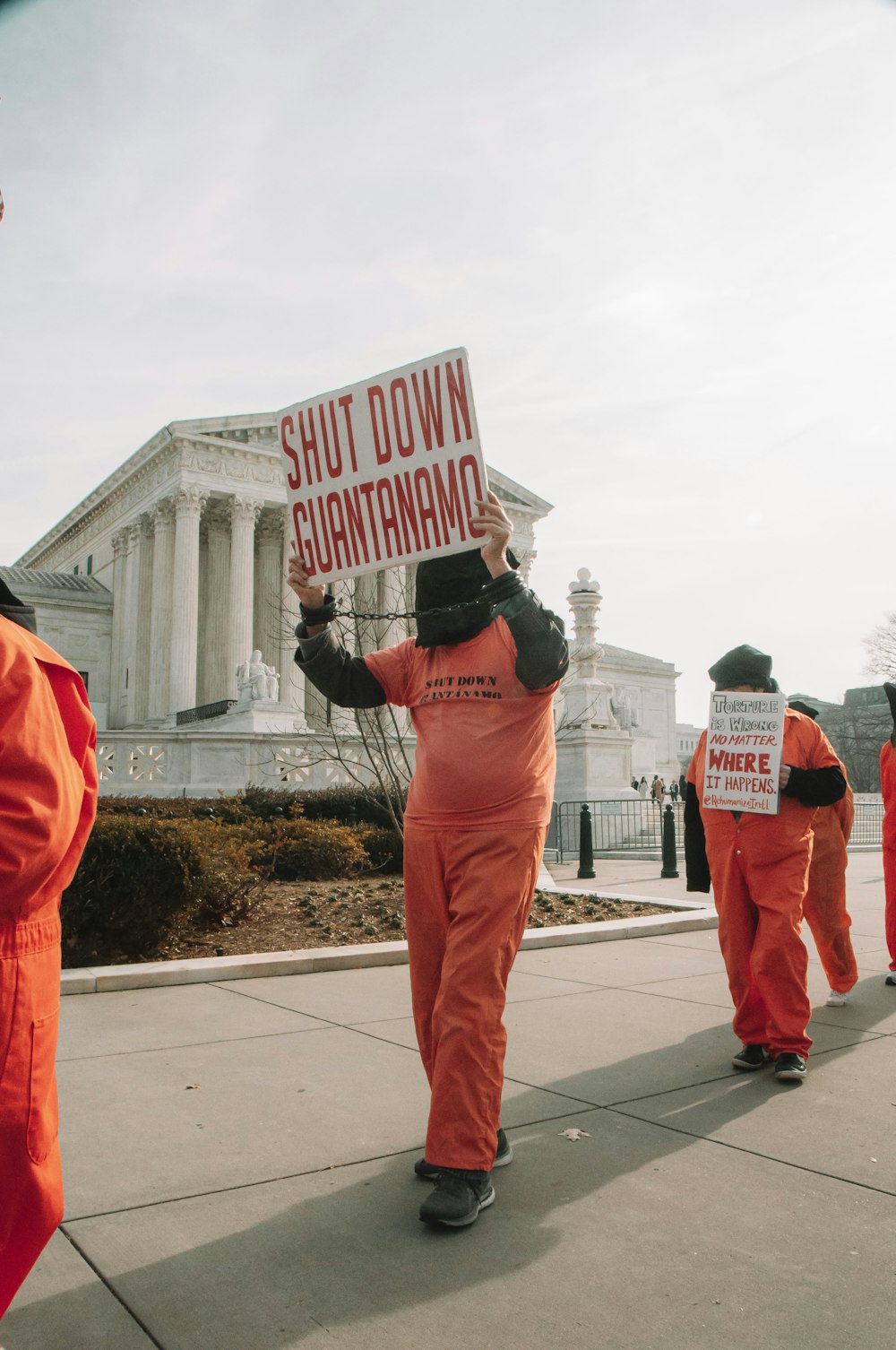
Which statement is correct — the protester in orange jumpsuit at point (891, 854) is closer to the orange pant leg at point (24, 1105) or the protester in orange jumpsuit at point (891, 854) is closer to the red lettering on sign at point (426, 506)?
the red lettering on sign at point (426, 506)

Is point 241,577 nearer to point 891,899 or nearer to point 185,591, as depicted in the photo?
point 185,591

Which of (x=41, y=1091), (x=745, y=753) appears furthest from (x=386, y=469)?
(x=41, y=1091)

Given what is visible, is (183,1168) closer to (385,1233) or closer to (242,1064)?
(385,1233)

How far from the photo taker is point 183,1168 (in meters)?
3.65

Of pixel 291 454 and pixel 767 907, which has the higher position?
pixel 291 454

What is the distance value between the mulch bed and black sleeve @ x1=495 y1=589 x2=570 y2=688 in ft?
16.4

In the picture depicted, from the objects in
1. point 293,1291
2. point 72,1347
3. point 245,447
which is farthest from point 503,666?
point 245,447

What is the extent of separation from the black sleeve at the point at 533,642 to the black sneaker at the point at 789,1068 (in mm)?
2303

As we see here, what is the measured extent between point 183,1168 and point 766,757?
3.14 metres

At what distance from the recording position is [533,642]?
3.49 m

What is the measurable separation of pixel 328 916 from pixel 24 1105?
766 cm

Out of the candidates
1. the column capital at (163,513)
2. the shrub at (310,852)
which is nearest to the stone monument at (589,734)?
the shrub at (310,852)

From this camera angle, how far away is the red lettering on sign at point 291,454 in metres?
4.30

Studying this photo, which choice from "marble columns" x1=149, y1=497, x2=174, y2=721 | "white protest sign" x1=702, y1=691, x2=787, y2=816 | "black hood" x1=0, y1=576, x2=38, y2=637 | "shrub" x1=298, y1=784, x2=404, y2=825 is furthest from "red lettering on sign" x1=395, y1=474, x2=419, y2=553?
"marble columns" x1=149, y1=497, x2=174, y2=721
